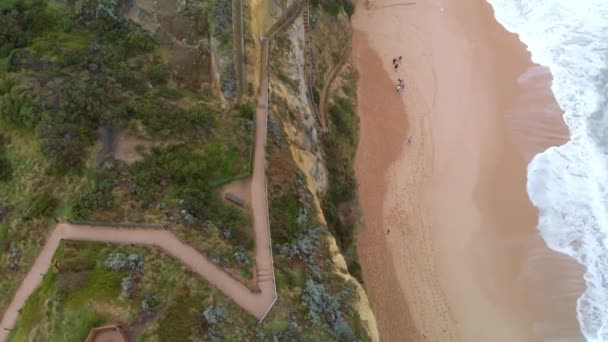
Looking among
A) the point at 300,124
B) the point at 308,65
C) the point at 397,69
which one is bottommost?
the point at 300,124

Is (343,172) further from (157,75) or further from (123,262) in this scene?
(123,262)

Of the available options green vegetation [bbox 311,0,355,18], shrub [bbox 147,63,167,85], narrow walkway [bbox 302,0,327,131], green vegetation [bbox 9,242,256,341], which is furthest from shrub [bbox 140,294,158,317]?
green vegetation [bbox 311,0,355,18]

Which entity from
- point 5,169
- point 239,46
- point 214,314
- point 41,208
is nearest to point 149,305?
point 214,314

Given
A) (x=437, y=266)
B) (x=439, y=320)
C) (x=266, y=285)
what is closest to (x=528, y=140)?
(x=437, y=266)

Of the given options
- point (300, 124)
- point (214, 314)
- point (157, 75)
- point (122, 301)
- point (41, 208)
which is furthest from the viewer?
→ point (300, 124)

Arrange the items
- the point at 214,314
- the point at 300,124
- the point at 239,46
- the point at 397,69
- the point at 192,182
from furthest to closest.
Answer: the point at 397,69
the point at 300,124
the point at 239,46
the point at 192,182
the point at 214,314

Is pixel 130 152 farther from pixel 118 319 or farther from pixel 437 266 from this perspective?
pixel 437 266
